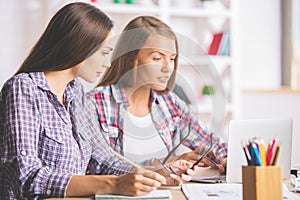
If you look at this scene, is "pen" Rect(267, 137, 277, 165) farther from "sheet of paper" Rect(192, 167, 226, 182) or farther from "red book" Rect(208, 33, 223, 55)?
"red book" Rect(208, 33, 223, 55)

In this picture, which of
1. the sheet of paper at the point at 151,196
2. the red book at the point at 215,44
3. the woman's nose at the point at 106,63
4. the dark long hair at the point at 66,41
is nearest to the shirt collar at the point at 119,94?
the woman's nose at the point at 106,63

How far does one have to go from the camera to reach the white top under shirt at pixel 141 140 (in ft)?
5.57

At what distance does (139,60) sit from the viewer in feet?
6.18

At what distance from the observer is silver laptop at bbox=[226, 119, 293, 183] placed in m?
1.68

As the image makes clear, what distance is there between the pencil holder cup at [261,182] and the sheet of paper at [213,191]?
0.76ft

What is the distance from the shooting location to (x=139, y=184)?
4.60ft

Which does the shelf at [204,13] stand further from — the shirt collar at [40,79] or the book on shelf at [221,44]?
the shirt collar at [40,79]

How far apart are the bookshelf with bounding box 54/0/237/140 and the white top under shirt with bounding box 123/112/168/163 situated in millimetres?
1904

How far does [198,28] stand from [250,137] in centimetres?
260

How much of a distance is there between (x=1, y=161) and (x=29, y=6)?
8.00 ft

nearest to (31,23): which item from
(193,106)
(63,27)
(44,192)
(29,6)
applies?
(29,6)

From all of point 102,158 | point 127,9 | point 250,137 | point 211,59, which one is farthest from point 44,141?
point 211,59

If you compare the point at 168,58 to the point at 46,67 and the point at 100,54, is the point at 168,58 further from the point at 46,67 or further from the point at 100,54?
the point at 46,67

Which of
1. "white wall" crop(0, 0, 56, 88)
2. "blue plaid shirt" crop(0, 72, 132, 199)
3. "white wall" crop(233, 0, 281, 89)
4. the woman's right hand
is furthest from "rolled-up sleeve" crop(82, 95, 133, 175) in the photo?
"white wall" crop(233, 0, 281, 89)
